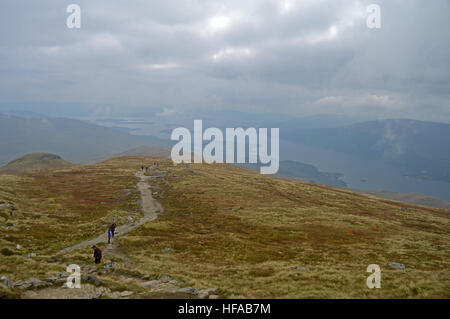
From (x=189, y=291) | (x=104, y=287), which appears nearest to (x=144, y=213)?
(x=104, y=287)

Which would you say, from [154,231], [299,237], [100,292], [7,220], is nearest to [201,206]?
[154,231]

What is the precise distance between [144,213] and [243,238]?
25190mm

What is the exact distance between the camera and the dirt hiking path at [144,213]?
3833 cm

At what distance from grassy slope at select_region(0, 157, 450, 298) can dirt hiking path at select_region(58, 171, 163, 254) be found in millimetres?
1895

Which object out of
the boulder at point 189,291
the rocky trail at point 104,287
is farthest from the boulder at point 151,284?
the boulder at point 189,291

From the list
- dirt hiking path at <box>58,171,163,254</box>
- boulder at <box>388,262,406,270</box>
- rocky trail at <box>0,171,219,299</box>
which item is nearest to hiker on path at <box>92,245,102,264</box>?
rocky trail at <box>0,171,219,299</box>

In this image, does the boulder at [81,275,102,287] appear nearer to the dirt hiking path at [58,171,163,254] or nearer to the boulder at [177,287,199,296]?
the boulder at [177,287,199,296]

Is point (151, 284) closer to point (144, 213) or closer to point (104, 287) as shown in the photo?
point (104, 287)

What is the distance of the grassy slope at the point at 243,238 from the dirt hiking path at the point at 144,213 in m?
1.90

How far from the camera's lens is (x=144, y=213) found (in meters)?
60.3

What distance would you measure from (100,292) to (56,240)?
2380 cm

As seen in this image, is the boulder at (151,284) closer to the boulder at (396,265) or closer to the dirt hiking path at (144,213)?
the dirt hiking path at (144,213)
